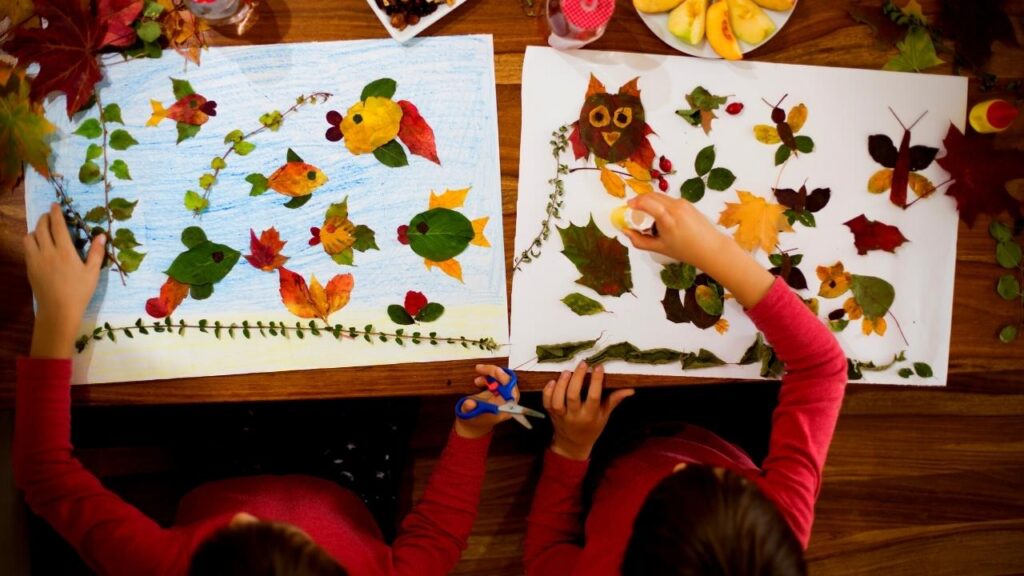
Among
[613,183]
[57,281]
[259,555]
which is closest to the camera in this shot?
[259,555]

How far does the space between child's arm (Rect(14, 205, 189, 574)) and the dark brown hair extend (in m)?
0.15

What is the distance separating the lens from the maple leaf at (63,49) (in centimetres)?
80

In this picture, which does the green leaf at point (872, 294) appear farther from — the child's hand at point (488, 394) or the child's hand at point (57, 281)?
the child's hand at point (57, 281)

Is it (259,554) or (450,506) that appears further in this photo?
(450,506)

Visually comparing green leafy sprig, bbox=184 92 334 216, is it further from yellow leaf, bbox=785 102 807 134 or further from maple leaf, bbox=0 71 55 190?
yellow leaf, bbox=785 102 807 134

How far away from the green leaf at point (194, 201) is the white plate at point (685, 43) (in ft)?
2.01

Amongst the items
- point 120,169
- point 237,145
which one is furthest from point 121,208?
point 237,145

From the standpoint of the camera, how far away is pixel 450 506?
92cm

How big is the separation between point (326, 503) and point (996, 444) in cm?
133

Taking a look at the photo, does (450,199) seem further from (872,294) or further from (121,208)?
(872,294)

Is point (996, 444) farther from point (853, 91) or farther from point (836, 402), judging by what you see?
point (853, 91)

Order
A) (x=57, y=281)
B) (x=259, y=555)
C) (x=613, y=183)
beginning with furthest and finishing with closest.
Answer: (x=613, y=183), (x=57, y=281), (x=259, y=555)

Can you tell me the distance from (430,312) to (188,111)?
391 mm

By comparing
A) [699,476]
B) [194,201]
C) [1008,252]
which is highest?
[194,201]
